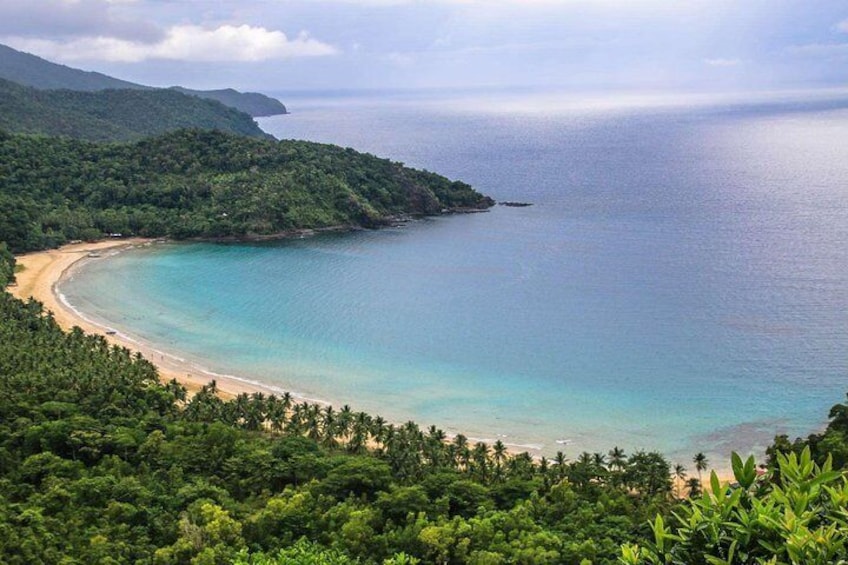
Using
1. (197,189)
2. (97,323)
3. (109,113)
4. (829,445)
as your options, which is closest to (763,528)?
(829,445)

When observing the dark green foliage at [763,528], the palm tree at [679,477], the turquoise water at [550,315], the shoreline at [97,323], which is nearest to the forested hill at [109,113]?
the shoreline at [97,323]

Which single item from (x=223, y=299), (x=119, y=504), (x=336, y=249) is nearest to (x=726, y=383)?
(x=119, y=504)

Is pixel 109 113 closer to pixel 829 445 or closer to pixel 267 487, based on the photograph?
pixel 267 487

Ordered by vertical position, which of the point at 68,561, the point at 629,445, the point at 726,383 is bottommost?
the point at 68,561

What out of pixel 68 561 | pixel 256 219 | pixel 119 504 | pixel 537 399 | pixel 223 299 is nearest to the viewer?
pixel 68 561

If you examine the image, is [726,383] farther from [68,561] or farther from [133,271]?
[133,271]

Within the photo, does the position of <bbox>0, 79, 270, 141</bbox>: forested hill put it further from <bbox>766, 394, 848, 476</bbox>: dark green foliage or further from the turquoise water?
<bbox>766, 394, 848, 476</bbox>: dark green foliage
